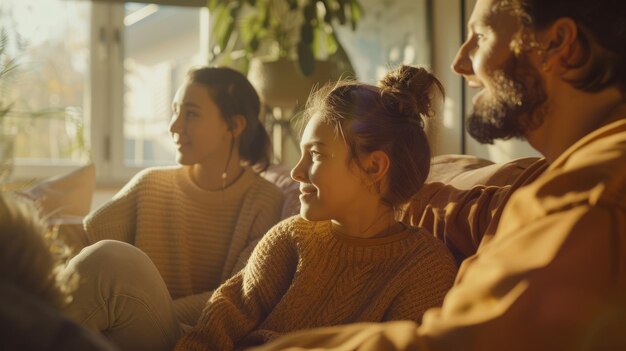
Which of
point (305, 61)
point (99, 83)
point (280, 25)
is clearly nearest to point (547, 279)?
point (305, 61)

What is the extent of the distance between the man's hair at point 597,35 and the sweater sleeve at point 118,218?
1342mm

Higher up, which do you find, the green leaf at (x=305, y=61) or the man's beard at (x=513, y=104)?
the green leaf at (x=305, y=61)

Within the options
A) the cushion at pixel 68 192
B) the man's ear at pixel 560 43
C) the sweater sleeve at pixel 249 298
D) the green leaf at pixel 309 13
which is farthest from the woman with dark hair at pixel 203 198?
the green leaf at pixel 309 13

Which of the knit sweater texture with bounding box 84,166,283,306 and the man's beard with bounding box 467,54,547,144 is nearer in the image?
the man's beard with bounding box 467,54,547,144

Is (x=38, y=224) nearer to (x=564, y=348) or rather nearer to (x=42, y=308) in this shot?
(x=42, y=308)

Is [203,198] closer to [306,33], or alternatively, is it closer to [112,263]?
[112,263]

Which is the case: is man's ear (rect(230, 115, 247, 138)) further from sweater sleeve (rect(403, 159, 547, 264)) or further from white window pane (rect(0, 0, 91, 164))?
white window pane (rect(0, 0, 91, 164))

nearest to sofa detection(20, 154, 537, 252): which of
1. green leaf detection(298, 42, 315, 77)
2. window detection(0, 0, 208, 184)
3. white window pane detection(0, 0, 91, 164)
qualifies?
green leaf detection(298, 42, 315, 77)

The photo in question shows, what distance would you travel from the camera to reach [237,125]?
239cm

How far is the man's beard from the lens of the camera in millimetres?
1294

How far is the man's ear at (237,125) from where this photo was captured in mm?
2383

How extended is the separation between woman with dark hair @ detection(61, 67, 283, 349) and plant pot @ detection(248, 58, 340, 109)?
3.81 feet

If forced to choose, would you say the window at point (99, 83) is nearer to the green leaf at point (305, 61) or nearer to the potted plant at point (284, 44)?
the potted plant at point (284, 44)

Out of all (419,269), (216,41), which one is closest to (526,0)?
(419,269)
